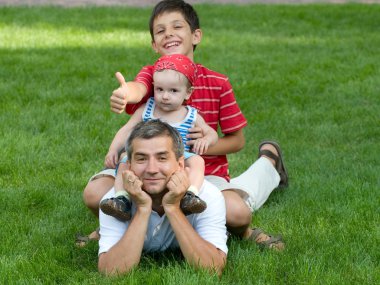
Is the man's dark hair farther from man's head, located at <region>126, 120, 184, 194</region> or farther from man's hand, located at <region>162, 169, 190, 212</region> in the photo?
man's hand, located at <region>162, 169, 190, 212</region>

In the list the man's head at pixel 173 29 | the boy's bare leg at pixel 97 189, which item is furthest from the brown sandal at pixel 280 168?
the boy's bare leg at pixel 97 189

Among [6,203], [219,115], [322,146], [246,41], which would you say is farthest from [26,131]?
[246,41]

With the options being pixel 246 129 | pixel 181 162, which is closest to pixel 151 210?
pixel 181 162

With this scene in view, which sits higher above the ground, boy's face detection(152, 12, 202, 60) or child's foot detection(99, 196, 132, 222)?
boy's face detection(152, 12, 202, 60)

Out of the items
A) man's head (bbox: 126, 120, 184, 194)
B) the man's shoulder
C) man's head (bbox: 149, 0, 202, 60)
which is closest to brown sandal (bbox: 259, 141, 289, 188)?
man's head (bbox: 149, 0, 202, 60)

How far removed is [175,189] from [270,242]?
0.88 meters

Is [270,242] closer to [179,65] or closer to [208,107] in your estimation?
[208,107]

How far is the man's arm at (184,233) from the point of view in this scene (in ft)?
13.6

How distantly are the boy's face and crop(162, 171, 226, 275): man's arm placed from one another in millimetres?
987

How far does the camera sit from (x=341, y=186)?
6035 mm

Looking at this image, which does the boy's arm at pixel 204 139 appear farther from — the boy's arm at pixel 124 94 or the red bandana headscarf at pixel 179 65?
the boy's arm at pixel 124 94

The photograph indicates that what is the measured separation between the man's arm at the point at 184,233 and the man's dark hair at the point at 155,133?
148mm

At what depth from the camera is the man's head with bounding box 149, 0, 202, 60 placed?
16.1 feet

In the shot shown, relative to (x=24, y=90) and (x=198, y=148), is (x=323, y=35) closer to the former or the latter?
(x=24, y=90)
